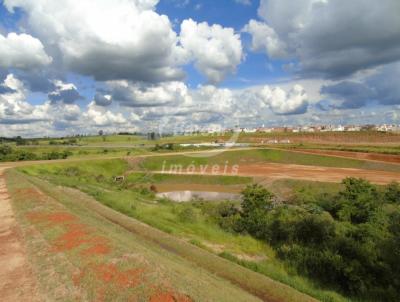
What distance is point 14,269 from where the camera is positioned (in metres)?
10.6

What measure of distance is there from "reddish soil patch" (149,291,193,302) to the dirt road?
2980 mm

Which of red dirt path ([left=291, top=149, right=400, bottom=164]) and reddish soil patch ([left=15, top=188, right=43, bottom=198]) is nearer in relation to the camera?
reddish soil patch ([left=15, top=188, right=43, bottom=198])

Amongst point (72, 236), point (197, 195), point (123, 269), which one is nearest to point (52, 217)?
point (72, 236)

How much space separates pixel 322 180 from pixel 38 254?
47098 millimetres

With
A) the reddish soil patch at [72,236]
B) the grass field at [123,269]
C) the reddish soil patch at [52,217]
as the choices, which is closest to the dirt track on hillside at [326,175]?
the grass field at [123,269]

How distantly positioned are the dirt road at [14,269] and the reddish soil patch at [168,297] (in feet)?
9.78

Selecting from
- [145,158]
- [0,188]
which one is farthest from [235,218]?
[145,158]

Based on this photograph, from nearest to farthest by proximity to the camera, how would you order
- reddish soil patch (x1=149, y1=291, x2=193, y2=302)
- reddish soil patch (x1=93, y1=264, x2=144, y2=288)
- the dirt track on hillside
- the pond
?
1. reddish soil patch (x1=149, y1=291, x2=193, y2=302)
2. reddish soil patch (x1=93, y1=264, x2=144, y2=288)
3. the pond
4. the dirt track on hillside

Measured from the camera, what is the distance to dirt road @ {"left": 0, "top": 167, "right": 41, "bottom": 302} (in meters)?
8.89

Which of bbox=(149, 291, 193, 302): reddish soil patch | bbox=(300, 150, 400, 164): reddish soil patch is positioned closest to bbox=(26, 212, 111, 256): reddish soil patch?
bbox=(149, 291, 193, 302): reddish soil patch

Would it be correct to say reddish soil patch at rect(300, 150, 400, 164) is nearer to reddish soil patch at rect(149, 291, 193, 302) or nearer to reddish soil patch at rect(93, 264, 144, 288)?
reddish soil patch at rect(93, 264, 144, 288)

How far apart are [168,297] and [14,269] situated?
5.40 m

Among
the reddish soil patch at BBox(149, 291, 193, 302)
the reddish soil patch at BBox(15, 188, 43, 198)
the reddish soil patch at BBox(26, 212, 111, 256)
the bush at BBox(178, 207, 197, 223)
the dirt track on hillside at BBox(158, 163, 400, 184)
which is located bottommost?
the dirt track on hillside at BBox(158, 163, 400, 184)

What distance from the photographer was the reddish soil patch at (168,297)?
8477 millimetres
